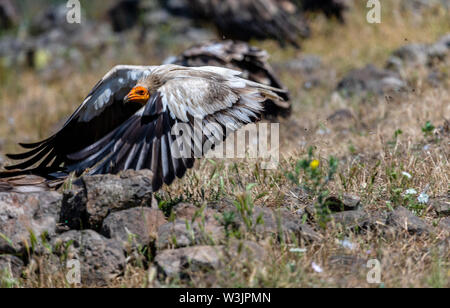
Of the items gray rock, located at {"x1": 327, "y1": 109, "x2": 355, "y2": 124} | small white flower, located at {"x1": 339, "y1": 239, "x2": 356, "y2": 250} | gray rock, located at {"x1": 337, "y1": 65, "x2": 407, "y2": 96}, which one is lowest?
small white flower, located at {"x1": 339, "y1": 239, "x2": 356, "y2": 250}

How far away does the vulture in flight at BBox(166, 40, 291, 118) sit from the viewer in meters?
6.43

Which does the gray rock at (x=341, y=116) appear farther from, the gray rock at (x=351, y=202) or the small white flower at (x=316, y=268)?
the small white flower at (x=316, y=268)

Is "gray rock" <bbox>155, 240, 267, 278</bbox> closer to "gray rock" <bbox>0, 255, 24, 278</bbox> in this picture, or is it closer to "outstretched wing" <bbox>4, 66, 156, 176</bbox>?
"gray rock" <bbox>0, 255, 24, 278</bbox>

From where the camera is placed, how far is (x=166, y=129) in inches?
141

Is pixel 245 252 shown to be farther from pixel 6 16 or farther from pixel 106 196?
pixel 6 16

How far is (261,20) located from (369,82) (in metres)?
3.28

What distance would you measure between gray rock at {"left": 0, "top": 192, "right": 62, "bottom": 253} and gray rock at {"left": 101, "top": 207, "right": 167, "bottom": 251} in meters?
0.35

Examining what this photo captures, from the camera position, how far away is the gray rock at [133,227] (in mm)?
3025

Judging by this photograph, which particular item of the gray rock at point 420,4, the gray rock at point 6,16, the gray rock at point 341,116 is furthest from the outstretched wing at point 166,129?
the gray rock at point 6,16

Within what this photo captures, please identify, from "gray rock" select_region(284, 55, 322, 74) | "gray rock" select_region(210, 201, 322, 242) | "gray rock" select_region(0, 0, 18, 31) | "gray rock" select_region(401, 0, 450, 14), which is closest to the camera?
"gray rock" select_region(210, 201, 322, 242)

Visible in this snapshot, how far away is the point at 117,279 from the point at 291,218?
1054 mm

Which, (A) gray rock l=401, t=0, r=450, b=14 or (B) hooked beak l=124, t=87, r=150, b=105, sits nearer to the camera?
(B) hooked beak l=124, t=87, r=150, b=105

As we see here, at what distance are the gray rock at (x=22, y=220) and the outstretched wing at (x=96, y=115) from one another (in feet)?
4.24

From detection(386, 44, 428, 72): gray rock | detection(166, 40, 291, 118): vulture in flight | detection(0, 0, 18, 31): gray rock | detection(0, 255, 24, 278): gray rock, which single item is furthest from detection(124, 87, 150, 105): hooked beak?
detection(0, 0, 18, 31): gray rock
